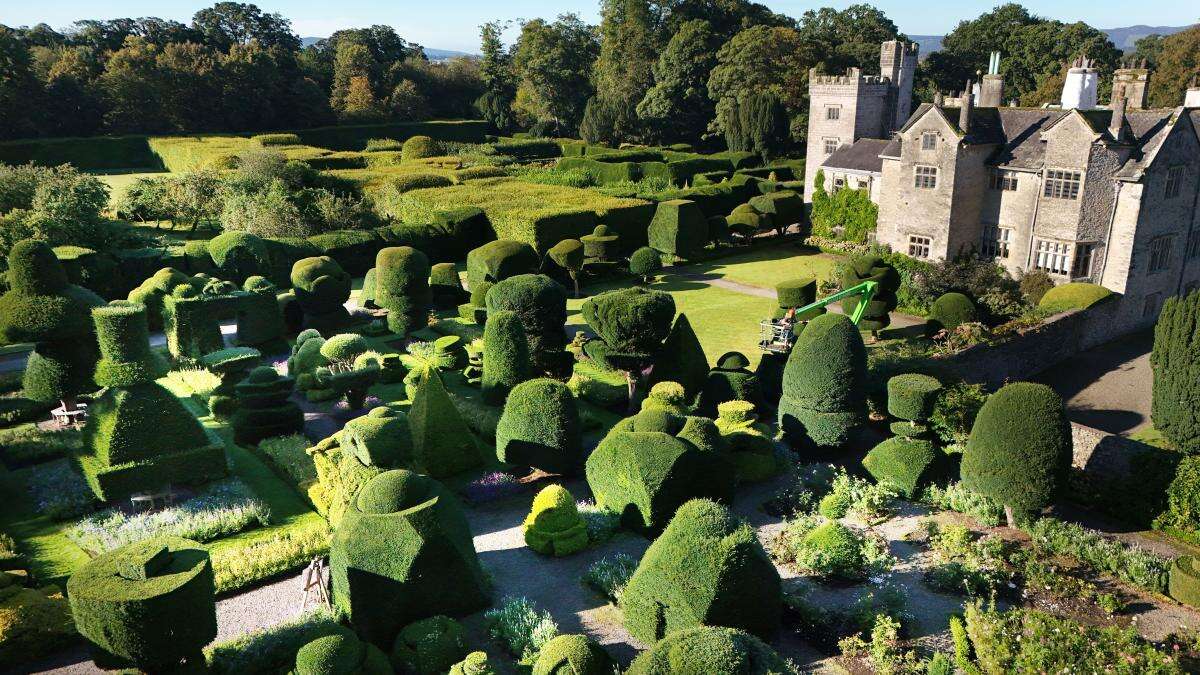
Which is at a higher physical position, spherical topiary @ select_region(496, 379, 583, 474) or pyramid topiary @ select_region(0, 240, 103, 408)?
pyramid topiary @ select_region(0, 240, 103, 408)

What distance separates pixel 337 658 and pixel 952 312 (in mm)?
25029

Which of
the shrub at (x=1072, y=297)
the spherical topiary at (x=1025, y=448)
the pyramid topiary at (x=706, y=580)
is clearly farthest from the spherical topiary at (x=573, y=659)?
the shrub at (x=1072, y=297)

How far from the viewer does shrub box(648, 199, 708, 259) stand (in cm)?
4359

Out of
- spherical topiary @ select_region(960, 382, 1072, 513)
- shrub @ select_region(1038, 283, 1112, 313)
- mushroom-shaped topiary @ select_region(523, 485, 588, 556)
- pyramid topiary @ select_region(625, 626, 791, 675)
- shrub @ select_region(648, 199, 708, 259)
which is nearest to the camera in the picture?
pyramid topiary @ select_region(625, 626, 791, 675)

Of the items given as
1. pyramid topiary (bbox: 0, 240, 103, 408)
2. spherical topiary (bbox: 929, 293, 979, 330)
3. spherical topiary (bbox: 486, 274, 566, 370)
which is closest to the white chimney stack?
spherical topiary (bbox: 929, 293, 979, 330)

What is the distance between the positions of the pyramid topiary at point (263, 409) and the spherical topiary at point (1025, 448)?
17.7 m

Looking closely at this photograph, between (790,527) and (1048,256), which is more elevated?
(1048,256)

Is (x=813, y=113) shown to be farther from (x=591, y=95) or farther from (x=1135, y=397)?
(x=591, y=95)

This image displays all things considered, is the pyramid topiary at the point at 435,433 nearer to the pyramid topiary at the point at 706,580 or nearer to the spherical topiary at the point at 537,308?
the spherical topiary at the point at 537,308

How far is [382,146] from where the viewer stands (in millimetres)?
73500

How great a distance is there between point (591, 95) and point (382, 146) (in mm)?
28535

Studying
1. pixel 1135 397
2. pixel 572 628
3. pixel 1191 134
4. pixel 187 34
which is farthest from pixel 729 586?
pixel 187 34

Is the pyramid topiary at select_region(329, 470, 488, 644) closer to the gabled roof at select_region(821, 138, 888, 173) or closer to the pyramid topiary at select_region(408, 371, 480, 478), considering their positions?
the pyramid topiary at select_region(408, 371, 480, 478)

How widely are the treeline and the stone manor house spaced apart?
2398 inches
